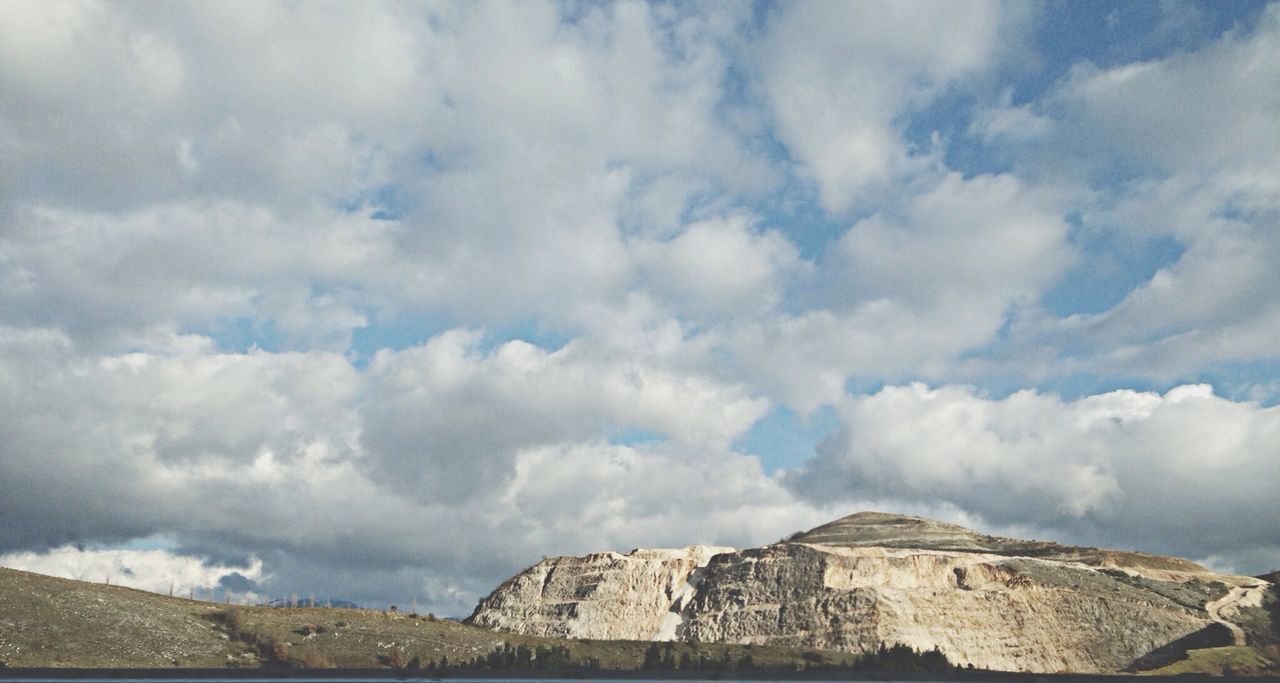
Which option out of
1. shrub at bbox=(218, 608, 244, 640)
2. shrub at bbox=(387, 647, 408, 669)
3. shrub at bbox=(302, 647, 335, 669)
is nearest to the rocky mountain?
shrub at bbox=(387, 647, 408, 669)

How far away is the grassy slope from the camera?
256ft

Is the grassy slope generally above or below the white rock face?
below

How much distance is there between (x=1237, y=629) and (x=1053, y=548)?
98.4ft

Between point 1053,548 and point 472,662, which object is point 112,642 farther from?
point 1053,548

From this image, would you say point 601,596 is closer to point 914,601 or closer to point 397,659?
point 914,601

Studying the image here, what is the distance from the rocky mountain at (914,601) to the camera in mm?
103500

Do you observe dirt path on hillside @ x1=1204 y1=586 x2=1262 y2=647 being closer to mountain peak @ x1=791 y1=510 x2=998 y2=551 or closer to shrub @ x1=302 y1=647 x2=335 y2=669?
mountain peak @ x1=791 y1=510 x2=998 y2=551

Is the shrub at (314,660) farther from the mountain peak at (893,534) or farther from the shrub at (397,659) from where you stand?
the mountain peak at (893,534)

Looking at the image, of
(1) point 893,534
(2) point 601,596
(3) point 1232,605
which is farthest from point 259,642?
(3) point 1232,605

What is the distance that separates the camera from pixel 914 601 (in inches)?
4245

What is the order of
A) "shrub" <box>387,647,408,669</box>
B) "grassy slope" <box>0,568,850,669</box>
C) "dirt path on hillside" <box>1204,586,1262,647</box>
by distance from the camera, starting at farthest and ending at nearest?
"dirt path on hillside" <box>1204,586,1262,647</box>, "shrub" <box>387,647,408,669</box>, "grassy slope" <box>0,568,850,669</box>

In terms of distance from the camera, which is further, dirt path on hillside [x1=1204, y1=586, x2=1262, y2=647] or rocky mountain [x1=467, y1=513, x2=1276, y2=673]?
rocky mountain [x1=467, y1=513, x2=1276, y2=673]

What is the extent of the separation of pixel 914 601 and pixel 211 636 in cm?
7204

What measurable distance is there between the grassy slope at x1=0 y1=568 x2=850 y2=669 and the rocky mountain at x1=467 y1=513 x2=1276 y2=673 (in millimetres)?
9209
